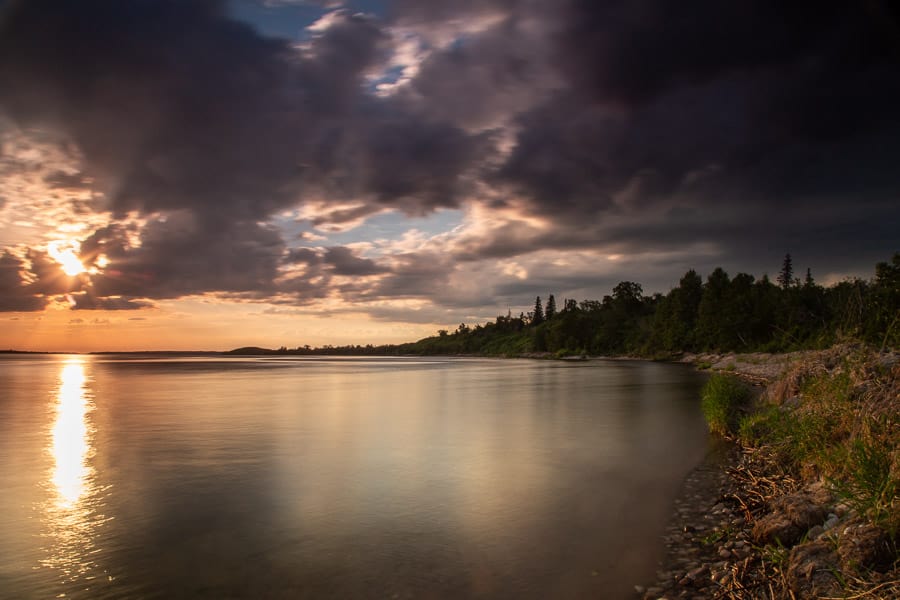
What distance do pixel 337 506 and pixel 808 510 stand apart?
9.32m

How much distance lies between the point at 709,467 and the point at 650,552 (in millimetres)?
7581

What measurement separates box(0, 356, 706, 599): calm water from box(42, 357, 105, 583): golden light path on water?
0.05 m

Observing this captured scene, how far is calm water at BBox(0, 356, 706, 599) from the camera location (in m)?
8.20

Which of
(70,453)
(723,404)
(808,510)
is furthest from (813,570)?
(70,453)

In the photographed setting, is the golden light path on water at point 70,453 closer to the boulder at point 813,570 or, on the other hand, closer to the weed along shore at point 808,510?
the weed along shore at point 808,510

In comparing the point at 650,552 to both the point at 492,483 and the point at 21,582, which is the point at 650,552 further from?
the point at 21,582

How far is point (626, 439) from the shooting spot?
71.3 ft

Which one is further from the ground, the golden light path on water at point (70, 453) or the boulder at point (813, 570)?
Result: the boulder at point (813, 570)

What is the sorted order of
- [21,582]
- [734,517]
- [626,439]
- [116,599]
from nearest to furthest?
[116,599]
[21,582]
[734,517]
[626,439]

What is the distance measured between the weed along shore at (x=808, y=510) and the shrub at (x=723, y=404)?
5.62 metres

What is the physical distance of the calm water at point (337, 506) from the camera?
820 centimetres

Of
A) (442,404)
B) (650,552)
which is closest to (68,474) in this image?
(650,552)

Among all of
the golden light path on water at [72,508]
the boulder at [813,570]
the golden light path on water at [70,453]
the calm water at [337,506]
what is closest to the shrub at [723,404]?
the calm water at [337,506]

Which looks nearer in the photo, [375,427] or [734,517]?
[734,517]
